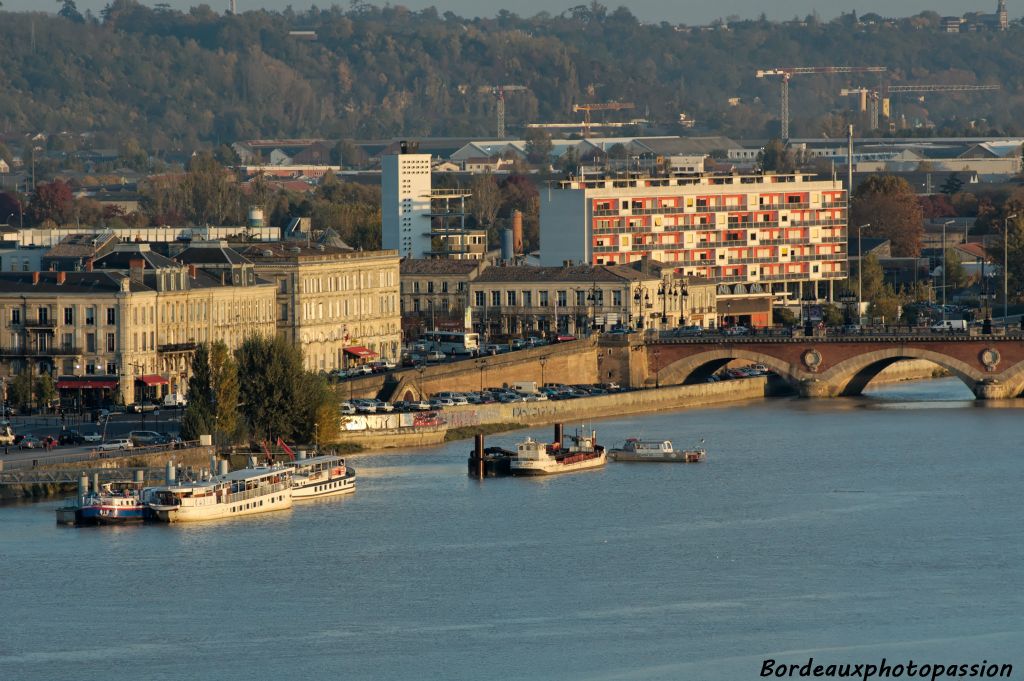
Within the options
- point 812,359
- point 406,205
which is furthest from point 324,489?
point 406,205

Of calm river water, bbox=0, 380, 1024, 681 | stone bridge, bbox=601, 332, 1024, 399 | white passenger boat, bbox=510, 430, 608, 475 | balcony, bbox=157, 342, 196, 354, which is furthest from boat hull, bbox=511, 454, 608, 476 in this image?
stone bridge, bbox=601, 332, 1024, 399

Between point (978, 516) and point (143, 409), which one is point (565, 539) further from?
point (143, 409)

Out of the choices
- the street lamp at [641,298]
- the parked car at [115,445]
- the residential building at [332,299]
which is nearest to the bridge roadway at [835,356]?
the street lamp at [641,298]

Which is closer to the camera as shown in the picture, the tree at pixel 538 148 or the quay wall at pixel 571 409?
the quay wall at pixel 571 409

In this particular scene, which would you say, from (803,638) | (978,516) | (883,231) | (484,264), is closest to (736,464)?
(978,516)

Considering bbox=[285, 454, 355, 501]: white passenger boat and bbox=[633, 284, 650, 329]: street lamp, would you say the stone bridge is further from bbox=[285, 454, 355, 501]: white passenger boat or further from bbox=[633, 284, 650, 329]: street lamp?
bbox=[285, 454, 355, 501]: white passenger boat

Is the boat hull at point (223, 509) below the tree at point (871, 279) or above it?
below

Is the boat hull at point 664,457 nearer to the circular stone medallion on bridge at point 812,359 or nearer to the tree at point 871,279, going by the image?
the circular stone medallion on bridge at point 812,359
